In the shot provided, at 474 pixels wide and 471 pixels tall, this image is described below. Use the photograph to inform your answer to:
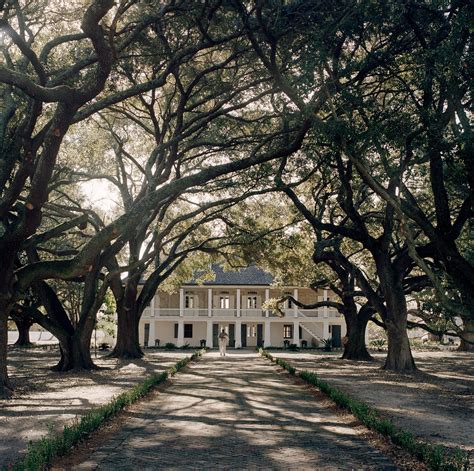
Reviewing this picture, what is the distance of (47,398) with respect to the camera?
552 inches

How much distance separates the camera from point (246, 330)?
57344mm

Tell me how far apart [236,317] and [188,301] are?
20.2 ft

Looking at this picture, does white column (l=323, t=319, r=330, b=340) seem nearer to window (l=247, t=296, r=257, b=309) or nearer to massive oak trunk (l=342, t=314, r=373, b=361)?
window (l=247, t=296, r=257, b=309)

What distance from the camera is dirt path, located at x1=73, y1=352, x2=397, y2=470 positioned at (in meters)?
7.48

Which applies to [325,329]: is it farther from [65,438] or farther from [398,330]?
[65,438]

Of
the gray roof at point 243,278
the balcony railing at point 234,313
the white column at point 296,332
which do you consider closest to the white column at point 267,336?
the balcony railing at point 234,313

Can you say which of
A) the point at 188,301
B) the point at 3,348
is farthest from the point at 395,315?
the point at 188,301

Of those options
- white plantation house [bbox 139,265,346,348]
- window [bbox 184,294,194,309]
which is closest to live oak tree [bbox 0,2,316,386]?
white plantation house [bbox 139,265,346,348]

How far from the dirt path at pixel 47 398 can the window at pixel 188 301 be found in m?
34.2

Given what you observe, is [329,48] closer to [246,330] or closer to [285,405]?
[285,405]

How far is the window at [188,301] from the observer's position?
193 ft

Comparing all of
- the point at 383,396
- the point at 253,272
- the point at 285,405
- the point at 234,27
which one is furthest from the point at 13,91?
the point at 253,272

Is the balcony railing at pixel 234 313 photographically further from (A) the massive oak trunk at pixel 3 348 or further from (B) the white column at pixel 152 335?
(A) the massive oak trunk at pixel 3 348

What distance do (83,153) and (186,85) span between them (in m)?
7.69
